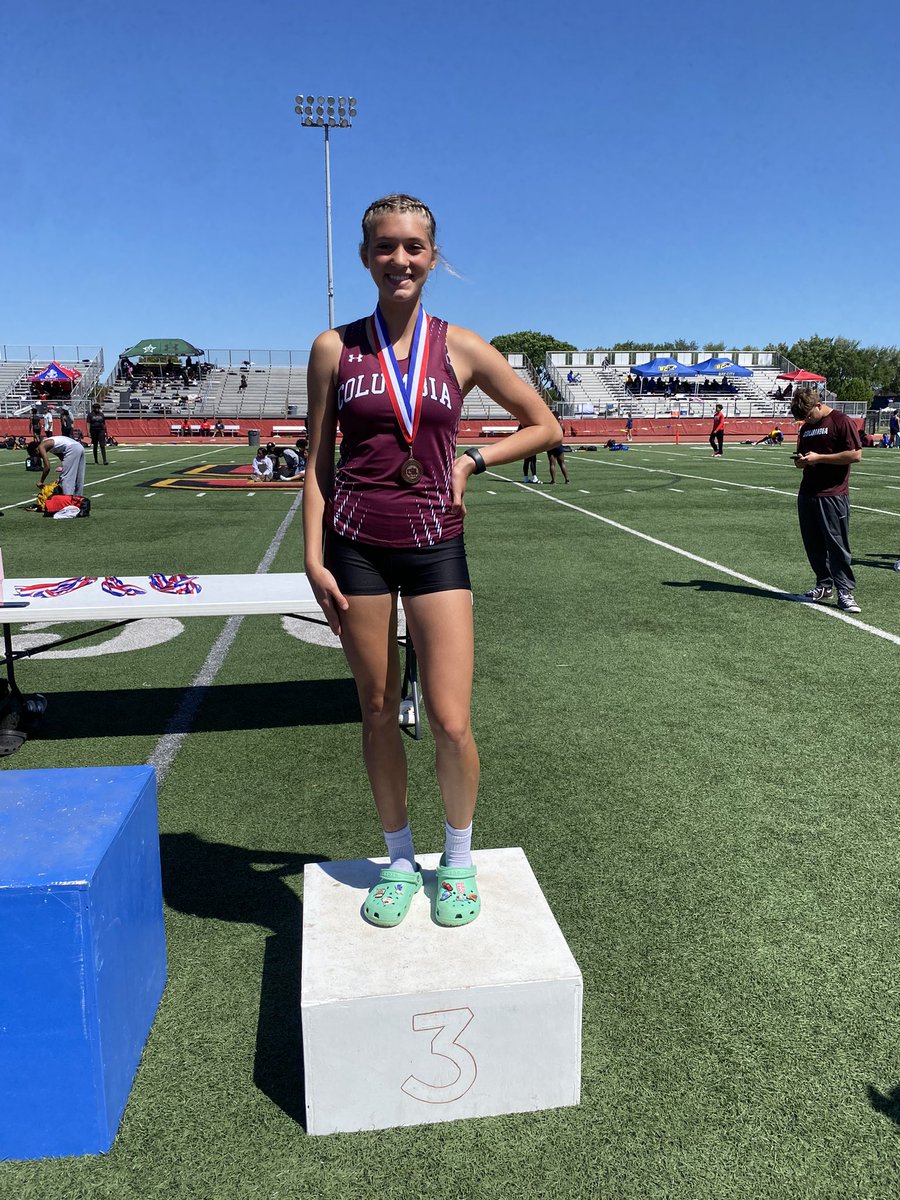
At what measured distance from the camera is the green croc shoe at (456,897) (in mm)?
2509

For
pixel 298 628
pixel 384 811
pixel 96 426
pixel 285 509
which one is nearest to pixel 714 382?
pixel 96 426

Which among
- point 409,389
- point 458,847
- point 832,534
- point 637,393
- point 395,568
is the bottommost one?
point 458,847

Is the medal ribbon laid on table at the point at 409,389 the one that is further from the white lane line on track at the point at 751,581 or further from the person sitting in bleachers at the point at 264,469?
the person sitting in bleachers at the point at 264,469

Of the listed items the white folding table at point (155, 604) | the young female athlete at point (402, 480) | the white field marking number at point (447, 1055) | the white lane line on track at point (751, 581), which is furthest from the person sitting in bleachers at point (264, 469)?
the white field marking number at point (447, 1055)

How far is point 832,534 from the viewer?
789 cm

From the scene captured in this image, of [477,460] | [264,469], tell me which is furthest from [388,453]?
[264,469]

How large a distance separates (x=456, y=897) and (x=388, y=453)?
4.13ft

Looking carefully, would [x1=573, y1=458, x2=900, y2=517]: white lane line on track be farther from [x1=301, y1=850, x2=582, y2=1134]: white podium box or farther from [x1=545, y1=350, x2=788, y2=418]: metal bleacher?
[x1=545, y1=350, x2=788, y2=418]: metal bleacher

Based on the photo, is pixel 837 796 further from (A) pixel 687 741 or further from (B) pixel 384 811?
(B) pixel 384 811

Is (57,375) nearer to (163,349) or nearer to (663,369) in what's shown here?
(163,349)

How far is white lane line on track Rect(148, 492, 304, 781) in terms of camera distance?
4.58m

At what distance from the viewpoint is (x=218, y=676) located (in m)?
6.05

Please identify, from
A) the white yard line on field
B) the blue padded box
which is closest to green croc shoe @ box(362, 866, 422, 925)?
the blue padded box

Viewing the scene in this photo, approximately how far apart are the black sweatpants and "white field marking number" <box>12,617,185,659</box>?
5619mm
